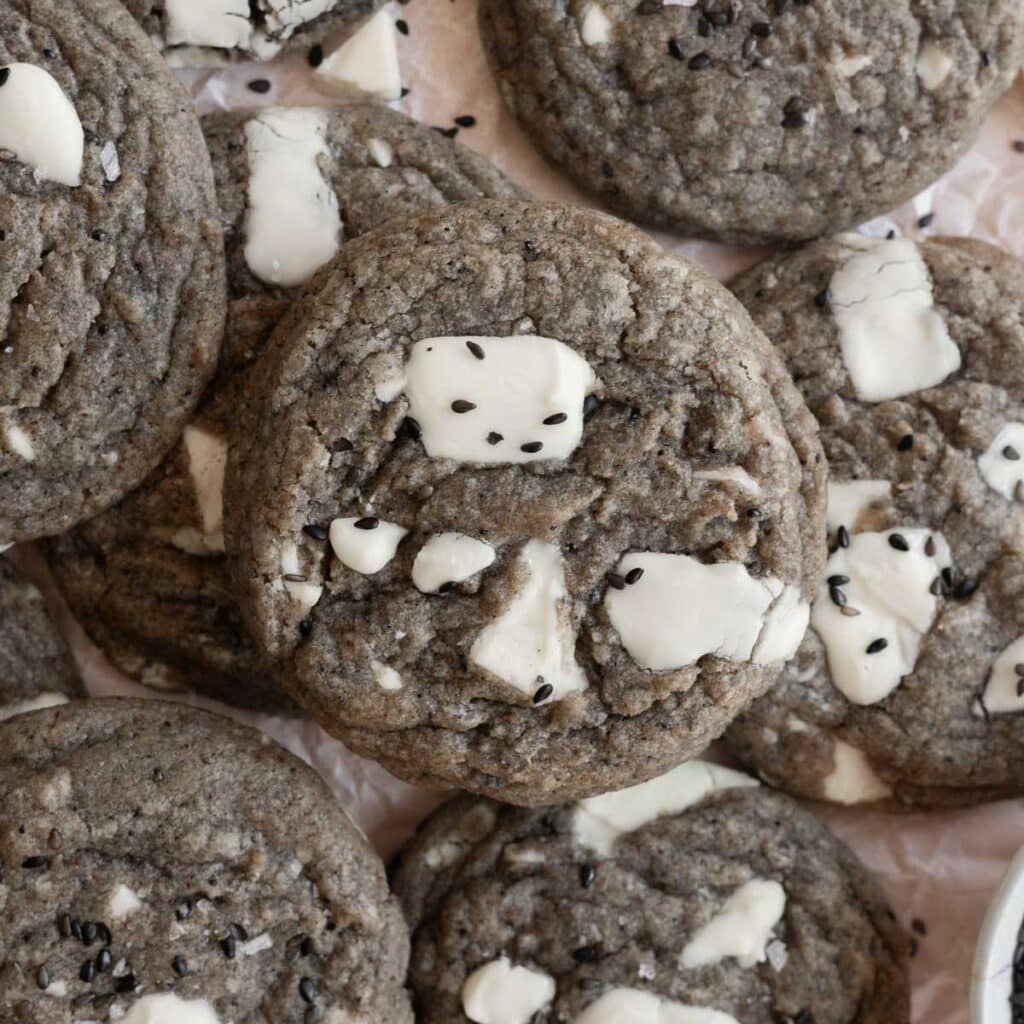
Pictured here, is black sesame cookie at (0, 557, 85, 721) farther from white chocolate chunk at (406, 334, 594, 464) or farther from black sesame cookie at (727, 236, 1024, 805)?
black sesame cookie at (727, 236, 1024, 805)

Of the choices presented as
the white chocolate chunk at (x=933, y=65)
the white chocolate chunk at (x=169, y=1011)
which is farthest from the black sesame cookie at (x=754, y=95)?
the white chocolate chunk at (x=169, y=1011)

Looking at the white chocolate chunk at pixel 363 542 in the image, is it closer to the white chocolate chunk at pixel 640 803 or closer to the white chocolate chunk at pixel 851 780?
the white chocolate chunk at pixel 640 803

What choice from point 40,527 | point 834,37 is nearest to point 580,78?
point 834,37

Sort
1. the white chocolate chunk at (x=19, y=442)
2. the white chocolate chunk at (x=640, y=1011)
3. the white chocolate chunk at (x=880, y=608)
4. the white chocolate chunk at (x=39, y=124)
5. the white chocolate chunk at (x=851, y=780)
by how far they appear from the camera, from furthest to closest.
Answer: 1. the white chocolate chunk at (x=851, y=780)
2. the white chocolate chunk at (x=880, y=608)
3. the white chocolate chunk at (x=640, y=1011)
4. the white chocolate chunk at (x=19, y=442)
5. the white chocolate chunk at (x=39, y=124)

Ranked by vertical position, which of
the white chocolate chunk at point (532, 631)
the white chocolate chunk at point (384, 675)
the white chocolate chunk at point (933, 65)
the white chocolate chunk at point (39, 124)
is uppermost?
the white chocolate chunk at point (39, 124)

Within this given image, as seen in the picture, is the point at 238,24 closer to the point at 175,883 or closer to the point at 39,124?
the point at 39,124

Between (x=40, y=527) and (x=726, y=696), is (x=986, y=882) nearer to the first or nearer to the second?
(x=726, y=696)
